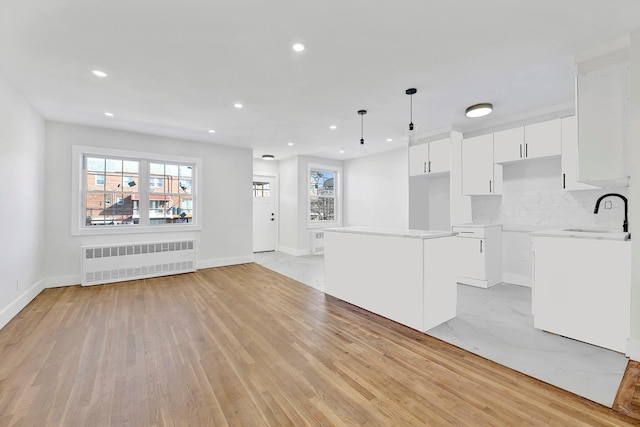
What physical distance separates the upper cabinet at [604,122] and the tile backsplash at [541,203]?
129cm

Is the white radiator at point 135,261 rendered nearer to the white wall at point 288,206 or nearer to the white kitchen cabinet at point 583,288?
the white wall at point 288,206

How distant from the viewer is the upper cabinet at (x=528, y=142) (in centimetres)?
370

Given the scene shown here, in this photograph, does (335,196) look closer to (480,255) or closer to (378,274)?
(480,255)

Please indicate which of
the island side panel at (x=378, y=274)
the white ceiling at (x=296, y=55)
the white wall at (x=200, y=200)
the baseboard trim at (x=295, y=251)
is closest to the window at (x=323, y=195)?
the baseboard trim at (x=295, y=251)

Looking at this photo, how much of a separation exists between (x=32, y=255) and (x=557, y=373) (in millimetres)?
5997

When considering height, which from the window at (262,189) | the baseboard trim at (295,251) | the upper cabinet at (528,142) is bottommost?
the baseboard trim at (295,251)

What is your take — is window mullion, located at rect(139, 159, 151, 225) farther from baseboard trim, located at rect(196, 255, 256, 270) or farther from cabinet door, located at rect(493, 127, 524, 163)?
cabinet door, located at rect(493, 127, 524, 163)

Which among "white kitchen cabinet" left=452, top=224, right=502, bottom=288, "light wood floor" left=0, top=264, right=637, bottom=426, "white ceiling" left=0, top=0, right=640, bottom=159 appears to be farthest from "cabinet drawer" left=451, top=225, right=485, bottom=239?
"light wood floor" left=0, top=264, right=637, bottom=426

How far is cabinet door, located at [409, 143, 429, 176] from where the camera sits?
16.8 ft

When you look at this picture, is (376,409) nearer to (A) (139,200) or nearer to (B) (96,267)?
(B) (96,267)

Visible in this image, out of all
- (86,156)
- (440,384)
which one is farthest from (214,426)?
(86,156)

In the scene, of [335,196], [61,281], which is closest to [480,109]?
[335,196]

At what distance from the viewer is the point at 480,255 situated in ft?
13.8

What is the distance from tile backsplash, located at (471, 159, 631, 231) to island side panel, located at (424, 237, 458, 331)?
2154 mm
